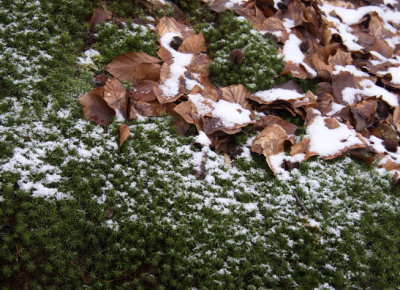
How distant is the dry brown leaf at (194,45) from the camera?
3875 millimetres

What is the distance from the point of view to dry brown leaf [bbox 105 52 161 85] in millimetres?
3572

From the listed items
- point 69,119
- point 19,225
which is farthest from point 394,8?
point 19,225

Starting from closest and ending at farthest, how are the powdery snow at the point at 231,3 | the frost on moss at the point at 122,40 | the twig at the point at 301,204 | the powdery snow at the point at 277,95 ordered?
the twig at the point at 301,204, the powdery snow at the point at 277,95, the frost on moss at the point at 122,40, the powdery snow at the point at 231,3

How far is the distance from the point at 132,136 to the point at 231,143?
94 centimetres

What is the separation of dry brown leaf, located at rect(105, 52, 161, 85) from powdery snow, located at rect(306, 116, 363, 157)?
1671mm

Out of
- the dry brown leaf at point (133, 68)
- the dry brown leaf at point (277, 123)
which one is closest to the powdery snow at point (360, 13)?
the dry brown leaf at point (277, 123)

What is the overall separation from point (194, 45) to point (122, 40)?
0.78 m

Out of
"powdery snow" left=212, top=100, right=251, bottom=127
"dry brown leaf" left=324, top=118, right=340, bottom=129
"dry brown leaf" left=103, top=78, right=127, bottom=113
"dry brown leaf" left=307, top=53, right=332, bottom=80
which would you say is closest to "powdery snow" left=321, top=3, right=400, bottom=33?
"dry brown leaf" left=307, top=53, right=332, bottom=80

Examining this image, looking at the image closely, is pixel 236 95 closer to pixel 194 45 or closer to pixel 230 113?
pixel 230 113

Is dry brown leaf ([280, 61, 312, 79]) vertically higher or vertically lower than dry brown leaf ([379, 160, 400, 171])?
higher

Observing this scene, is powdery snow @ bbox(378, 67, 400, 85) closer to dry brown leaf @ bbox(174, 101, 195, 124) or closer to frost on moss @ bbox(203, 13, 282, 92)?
frost on moss @ bbox(203, 13, 282, 92)

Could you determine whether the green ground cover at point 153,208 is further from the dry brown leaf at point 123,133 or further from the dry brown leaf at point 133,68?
the dry brown leaf at point 133,68

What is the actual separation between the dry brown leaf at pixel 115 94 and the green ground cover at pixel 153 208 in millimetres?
162

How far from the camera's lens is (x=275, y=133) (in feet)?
11.1
